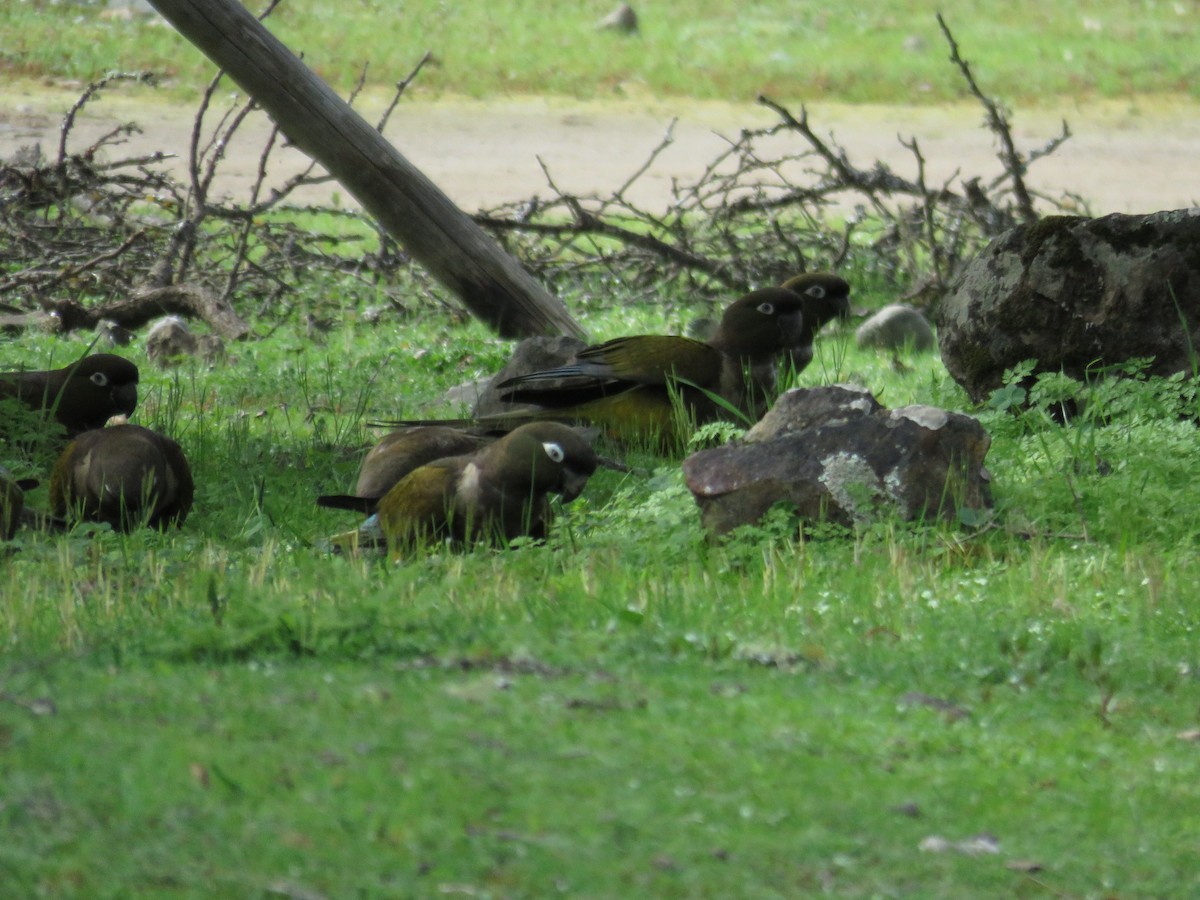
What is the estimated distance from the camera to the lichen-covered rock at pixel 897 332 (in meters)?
10.4

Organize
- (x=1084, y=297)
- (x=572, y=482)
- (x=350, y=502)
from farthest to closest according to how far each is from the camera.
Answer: (x=1084, y=297)
(x=350, y=502)
(x=572, y=482)

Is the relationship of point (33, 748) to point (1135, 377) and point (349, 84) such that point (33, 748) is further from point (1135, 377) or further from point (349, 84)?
point (349, 84)

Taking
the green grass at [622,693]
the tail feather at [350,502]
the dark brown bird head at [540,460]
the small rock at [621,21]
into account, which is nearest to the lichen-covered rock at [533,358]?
the green grass at [622,693]

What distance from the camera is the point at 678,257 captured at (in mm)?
11242

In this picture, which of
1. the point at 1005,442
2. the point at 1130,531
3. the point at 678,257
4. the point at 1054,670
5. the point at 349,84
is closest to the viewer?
the point at 1054,670

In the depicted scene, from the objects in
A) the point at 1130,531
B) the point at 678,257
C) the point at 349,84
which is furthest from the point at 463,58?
the point at 1130,531

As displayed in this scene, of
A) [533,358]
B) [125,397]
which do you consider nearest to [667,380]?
[533,358]

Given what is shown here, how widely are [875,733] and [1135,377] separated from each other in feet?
13.6

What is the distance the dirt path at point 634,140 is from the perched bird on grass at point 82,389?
845cm

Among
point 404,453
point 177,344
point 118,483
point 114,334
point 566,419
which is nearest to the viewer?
point 118,483

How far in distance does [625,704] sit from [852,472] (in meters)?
2.33

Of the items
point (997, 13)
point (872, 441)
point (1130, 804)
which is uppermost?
point (997, 13)

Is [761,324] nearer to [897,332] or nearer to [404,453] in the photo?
[404,453]

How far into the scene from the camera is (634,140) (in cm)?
2009
